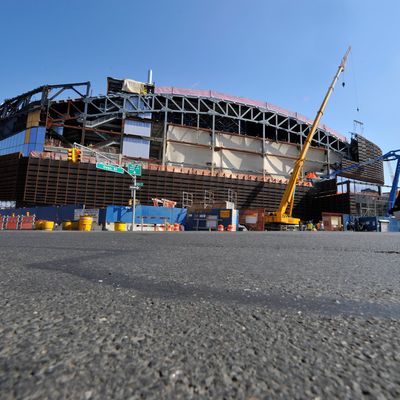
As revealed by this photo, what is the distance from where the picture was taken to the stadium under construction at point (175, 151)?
3288 cm

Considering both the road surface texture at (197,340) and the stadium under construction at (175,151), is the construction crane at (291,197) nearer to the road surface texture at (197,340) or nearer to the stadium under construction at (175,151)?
the stadium under construction at (175,151)

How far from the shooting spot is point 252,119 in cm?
4806

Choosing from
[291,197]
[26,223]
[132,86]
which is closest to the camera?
[26,223]

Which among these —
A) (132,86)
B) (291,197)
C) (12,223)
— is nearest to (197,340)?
(12,223)

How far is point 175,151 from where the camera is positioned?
44281 mm

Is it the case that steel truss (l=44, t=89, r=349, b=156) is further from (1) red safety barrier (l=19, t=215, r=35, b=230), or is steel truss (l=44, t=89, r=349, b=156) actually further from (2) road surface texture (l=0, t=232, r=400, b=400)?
(2) road surface texture (l=0, t=232, r=400, b=400)

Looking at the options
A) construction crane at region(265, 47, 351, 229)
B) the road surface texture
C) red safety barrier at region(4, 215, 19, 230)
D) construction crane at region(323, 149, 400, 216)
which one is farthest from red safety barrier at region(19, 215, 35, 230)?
construction crane at region(323, 149, 400, 216)

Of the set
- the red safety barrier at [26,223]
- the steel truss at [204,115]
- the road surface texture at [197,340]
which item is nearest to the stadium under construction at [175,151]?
the steel truss at [204,115]

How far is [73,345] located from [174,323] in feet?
1.32

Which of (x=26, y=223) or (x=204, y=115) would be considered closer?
(x=26, y=223)

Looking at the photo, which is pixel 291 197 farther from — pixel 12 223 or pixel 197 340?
pixel 197 340

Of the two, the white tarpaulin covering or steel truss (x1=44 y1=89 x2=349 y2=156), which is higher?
the white tarpaulin covering

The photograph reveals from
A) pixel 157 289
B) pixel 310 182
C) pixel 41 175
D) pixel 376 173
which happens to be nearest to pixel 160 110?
pixel 41 175

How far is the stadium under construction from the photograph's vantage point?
32.9 meters
